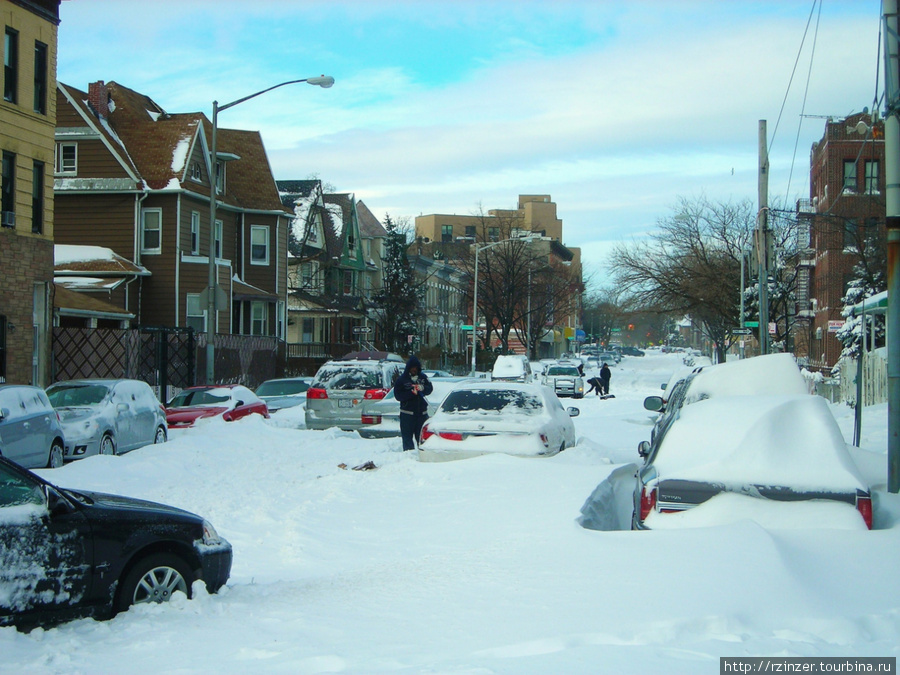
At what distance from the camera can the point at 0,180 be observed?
78.7 ft

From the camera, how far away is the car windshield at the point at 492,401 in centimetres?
1315

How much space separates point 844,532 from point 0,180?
2261cm

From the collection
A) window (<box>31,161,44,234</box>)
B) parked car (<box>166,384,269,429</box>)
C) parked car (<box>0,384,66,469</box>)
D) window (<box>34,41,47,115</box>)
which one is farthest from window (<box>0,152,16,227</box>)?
parked car (<box>0,384,66,469</box>)

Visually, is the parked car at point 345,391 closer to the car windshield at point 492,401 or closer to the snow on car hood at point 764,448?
the car windshield at point 492,401

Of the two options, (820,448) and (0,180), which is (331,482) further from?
(0,180)

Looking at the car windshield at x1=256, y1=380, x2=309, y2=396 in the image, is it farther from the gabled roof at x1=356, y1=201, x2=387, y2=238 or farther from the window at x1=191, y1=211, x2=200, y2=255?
the gabled roof at x1=356, y1=201, x2=387, y2=238

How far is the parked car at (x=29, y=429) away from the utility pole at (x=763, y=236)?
20.0 metres

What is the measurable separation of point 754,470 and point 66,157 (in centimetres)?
3652

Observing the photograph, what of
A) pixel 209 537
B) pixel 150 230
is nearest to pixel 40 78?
pixel 150 230

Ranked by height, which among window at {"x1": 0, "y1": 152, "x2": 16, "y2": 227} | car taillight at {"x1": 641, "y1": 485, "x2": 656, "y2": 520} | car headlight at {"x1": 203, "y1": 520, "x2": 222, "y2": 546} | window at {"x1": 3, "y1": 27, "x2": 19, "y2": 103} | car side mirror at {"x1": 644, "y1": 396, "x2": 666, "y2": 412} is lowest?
car headlight at {"x1": 203, "y1": 520, "x2": 222, "y2": 546}

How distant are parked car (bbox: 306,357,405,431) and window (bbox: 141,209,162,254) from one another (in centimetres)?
1952

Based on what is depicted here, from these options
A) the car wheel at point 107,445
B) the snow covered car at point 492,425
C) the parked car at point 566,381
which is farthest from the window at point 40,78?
the parked car at point 566,381

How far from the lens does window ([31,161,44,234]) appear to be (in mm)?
25500

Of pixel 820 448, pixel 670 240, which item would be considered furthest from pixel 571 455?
pixel 670 240
